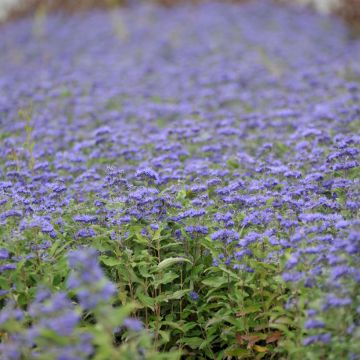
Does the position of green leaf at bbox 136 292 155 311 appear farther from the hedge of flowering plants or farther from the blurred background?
the blurred background

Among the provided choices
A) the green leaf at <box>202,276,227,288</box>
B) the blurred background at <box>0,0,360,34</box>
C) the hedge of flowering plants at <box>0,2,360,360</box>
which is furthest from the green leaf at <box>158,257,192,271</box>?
the blurred background at <box>0,0,360,34</box>

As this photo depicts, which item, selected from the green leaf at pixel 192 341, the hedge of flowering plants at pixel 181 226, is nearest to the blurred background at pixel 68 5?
the hedge of flowering plants at pixel 181 226

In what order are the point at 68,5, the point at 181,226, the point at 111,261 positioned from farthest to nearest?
the point at 68,5 < the point at 181,226 < the point at 111,261

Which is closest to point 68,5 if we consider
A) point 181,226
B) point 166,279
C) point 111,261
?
point 181,226

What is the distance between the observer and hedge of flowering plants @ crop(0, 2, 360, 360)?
144 inches

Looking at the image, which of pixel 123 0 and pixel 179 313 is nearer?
pixel 179 313

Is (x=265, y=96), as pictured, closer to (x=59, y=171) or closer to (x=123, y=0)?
(x=59, y=171)

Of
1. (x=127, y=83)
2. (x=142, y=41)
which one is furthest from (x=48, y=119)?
(x=142, y=41)

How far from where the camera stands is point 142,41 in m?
14.6

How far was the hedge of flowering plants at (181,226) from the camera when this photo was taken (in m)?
3.66

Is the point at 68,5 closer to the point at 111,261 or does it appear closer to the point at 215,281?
the point at 111,261

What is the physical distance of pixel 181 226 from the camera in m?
4.95

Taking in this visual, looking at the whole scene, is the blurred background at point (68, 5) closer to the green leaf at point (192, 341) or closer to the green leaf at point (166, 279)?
the green leaf at point (166, 279)

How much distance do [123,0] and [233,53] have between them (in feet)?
25.6
